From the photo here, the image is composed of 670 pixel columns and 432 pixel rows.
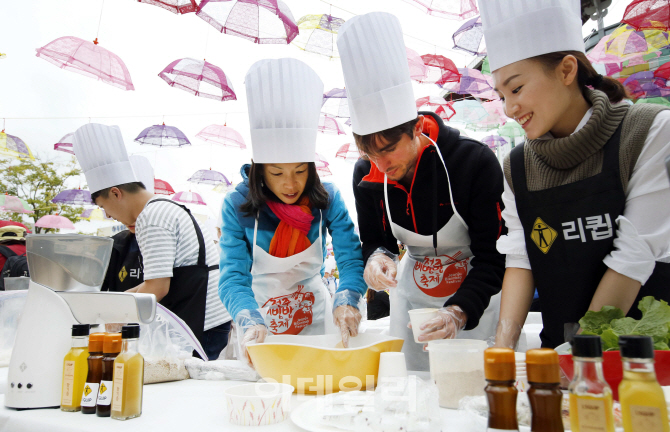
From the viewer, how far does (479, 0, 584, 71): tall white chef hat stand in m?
1.30

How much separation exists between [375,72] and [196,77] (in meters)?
3.80

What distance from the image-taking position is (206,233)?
252 cm

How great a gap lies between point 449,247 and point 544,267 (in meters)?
0.45

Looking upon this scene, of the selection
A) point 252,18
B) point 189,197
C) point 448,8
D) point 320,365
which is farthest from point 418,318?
point 189,197

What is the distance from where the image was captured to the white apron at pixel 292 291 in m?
1.89

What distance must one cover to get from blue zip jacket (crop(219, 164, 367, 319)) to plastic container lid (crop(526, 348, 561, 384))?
3.92 feet

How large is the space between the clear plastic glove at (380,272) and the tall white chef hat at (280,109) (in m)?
0.50

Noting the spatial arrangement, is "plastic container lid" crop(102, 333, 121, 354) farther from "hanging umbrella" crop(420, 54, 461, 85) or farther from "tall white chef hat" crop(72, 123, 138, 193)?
"hanging umbrella" crop(420, 54, 461, 85)

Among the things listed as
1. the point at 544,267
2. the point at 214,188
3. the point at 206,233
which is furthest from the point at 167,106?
the point at 544,267

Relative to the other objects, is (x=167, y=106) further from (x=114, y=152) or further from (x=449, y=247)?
(x=449, y=247)

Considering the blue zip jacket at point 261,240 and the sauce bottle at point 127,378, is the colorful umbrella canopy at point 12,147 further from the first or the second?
the sauce bottle at point 127,378

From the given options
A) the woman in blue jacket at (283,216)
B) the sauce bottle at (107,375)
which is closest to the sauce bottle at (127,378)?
the sauce bottle at (107,375)

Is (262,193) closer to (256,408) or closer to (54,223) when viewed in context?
(256,408)

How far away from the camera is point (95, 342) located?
3.19 feet
